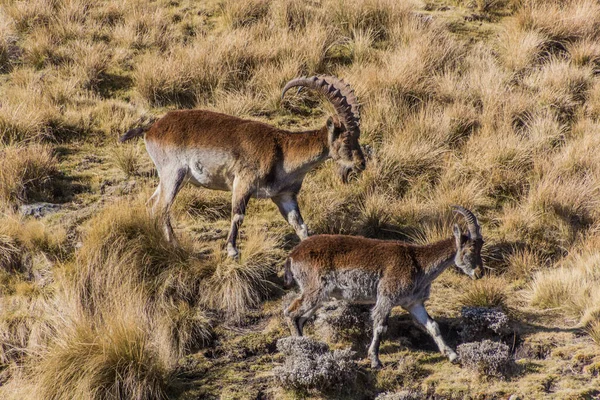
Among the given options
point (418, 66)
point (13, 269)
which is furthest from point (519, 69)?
point (13, 269)

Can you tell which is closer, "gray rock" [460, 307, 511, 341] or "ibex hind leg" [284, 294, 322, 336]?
"ibex hind leg" [284, 294, 322, 336]

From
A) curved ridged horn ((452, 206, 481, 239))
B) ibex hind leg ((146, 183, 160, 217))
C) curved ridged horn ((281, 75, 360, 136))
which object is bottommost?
ibex hind leg ((146, 183, 160, 217))

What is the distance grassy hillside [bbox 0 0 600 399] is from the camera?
838 centimetres

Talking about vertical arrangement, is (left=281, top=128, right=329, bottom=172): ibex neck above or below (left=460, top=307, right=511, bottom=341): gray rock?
above

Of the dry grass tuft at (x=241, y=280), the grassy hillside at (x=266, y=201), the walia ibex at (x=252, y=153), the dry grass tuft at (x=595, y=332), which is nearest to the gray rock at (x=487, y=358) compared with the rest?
the grassy hillside at (x=266, y=201)

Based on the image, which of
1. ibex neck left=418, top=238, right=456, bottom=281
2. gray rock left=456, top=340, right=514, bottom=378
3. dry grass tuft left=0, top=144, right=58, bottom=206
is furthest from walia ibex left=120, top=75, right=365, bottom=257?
gray rock left=456, top=340, right=514, bottom=378

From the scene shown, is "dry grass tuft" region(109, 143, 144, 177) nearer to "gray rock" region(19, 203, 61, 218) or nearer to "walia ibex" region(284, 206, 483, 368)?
"gray rock" region(19, 203, 61, 218)

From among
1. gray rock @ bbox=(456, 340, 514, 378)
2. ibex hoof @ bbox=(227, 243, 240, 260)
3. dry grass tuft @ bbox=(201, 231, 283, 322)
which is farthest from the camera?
ibex hoof @ bbox=(227, 243, 240, 260)

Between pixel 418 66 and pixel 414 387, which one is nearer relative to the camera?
pixel 414 387

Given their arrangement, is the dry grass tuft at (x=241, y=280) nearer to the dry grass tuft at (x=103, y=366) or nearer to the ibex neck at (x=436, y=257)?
the dry grass tuft at (x=103, y=366)

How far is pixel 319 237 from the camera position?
8.70m

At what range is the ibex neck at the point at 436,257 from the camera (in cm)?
852

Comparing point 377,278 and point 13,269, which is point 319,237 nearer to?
point 377,278

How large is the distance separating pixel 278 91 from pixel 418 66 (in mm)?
2687
